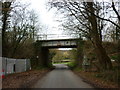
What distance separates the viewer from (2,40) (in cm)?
2250

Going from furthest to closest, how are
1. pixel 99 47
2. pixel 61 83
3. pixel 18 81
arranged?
pixel 99 47, pixel 18 81, pixel 61 83

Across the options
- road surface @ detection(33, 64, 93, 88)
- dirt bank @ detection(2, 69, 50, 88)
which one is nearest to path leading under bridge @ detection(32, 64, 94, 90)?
road surface @ detection(33, 64, 93, 88)

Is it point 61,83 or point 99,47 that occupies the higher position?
point 99,47

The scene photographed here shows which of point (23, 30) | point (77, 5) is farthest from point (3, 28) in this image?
point (77, 5)

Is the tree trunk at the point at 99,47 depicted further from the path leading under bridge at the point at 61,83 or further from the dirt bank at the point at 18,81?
the dirt bank at the point at 18,81

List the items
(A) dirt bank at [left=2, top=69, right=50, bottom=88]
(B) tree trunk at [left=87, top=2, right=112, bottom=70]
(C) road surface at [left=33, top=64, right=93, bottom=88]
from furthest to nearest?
1. (B) tree trunk at [left=87, top=2, right=112, bottom=70]
2. (C) road surface at [left=33, top=64, right=93, bottom=88]
3. (A) dirt bank at [left=2, top=69, right=50, bottom=88]

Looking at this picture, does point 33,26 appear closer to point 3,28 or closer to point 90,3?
point 3,28

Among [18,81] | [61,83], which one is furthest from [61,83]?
[18,81]

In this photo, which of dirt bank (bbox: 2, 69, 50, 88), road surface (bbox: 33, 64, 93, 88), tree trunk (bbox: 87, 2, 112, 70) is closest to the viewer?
dirt bank (bbox: 2, 69, 50, 88)

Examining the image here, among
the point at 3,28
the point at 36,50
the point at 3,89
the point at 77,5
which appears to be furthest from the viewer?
the point at 36,50

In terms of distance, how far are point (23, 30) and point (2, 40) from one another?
19.5ft

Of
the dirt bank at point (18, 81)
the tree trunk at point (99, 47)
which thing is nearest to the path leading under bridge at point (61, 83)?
the dirt bank at point (18, 81)

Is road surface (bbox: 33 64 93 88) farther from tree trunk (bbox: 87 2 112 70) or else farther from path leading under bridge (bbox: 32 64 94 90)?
tree trunk (bbox: 87 2 112 70)

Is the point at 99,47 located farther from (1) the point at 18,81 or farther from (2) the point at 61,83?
(1) the point at 18,81
